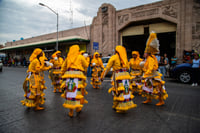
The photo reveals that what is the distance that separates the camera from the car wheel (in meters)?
9.29

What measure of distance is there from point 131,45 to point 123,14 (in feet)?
20.1

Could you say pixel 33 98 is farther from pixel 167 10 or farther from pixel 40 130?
pixel 167 10

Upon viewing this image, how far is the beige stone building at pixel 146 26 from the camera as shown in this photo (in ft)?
46.0

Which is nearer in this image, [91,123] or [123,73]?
[91,123]

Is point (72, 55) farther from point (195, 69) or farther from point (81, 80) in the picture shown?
point (195, 69)

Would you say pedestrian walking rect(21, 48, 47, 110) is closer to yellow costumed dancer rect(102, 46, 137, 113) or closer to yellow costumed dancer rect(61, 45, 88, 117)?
yellow costumed dancer rect(61, 45, 88, 117)

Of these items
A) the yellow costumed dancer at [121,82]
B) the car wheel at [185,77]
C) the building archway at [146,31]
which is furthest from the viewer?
the building archway at [146,31]

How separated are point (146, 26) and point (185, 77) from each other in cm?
962

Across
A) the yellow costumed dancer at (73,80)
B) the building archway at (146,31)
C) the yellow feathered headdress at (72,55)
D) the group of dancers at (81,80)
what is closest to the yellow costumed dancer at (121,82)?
the group of dancers at (81,80)

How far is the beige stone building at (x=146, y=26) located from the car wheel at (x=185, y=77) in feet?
19.6

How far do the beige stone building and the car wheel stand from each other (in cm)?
599

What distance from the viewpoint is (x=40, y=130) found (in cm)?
322

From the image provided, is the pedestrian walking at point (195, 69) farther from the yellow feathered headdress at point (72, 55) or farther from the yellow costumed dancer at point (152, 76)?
the yellow feathered headdress at point (72, 55)

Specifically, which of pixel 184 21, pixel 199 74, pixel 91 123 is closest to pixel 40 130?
pixel 91 123
